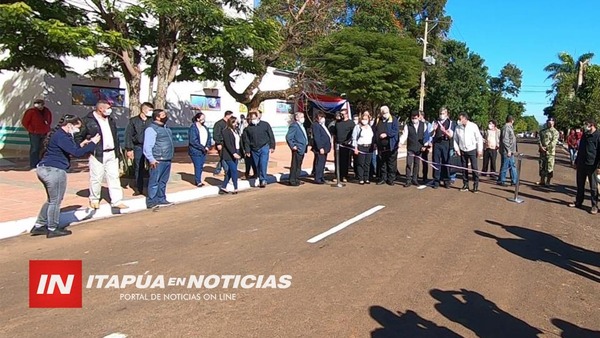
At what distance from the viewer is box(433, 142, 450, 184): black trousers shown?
39.9ft

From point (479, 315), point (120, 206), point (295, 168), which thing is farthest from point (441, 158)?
point (479, 315)

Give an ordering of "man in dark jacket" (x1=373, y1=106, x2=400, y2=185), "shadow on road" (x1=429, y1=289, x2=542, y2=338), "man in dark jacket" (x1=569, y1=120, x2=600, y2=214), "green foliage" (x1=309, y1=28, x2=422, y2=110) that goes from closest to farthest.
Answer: "shadow on road" (x1=429, y1=289, x2=542, y2=338) → "man in dark jacket" (x1=569, y1=120, x2=600, y2=214) → "man in dark jacket" (x1=373, y1=106, x2=400, y2=185) → "green foliage" (x1=309, y1=28, x2=422, y2=110)

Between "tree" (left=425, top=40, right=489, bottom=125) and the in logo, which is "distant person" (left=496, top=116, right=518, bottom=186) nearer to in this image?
the in logo

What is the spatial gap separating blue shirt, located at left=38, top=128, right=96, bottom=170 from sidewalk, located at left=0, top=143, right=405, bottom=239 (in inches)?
54.9

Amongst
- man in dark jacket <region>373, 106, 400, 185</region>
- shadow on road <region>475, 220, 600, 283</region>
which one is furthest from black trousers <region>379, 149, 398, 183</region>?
shadow on road <region>475, 220, 600, 283</region>

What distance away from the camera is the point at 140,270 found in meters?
5.49

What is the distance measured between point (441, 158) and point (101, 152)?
7931 mm

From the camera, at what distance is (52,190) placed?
665 cm

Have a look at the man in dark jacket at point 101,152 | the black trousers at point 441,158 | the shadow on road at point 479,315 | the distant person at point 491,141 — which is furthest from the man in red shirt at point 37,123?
the distant person at point 491,141

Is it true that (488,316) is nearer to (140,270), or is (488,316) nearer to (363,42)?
(140,270)

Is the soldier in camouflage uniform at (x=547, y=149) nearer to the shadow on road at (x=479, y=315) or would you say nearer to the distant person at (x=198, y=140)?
the distant person at (x=198, y=140)

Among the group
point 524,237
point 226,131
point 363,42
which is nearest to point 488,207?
point 524,237

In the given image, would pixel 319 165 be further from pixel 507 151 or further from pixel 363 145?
pixel 507 151

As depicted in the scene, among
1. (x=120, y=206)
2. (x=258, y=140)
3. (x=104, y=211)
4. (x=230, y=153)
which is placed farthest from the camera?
(x=258, y=140)
